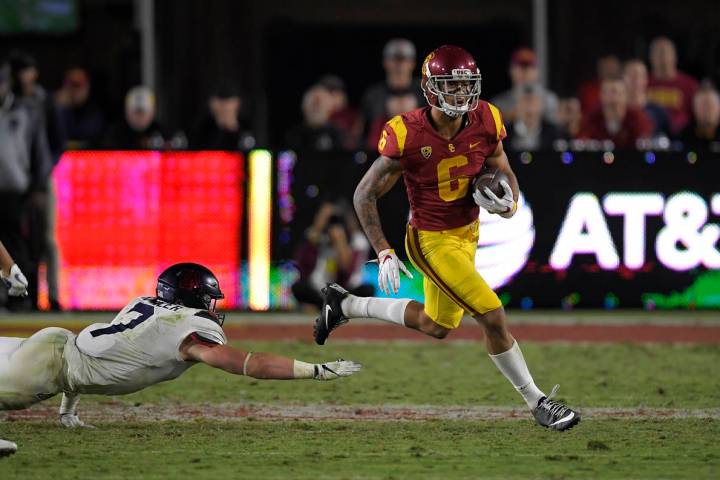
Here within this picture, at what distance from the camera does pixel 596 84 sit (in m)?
15.5

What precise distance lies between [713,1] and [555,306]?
6.68 metres

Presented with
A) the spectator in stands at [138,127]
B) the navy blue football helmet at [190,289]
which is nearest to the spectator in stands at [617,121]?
the spectator in stands at [138,127]

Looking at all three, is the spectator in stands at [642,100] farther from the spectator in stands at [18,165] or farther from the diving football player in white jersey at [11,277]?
the diving football player in white jersey at [11,277]

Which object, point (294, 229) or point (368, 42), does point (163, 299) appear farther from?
point (368, 42)

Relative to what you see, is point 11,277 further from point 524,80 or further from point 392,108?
point 524,80

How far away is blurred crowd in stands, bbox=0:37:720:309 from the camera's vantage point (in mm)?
11914

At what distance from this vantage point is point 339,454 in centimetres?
680

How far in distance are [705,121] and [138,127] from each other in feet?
16.0

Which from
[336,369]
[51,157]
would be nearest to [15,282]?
[336,369]

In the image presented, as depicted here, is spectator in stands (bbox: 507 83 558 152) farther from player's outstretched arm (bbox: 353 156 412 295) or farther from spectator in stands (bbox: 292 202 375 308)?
player's outstretched arm (bbox: 353 156 412 295)

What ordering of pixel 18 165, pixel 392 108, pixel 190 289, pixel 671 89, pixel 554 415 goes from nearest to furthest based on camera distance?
1. pixel 190 289
2. pixel 554 415
3. pixel 18 165
4. pixel 392 108
5. pixel 671 89

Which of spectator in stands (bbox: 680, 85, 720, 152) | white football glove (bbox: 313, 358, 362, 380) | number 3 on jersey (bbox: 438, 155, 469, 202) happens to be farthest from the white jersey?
spectator in stands (bbox: 680, 85, 720, 152)

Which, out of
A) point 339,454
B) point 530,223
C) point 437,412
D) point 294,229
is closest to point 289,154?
point 294,229

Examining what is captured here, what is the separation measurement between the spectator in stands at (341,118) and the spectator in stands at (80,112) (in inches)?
87.0
